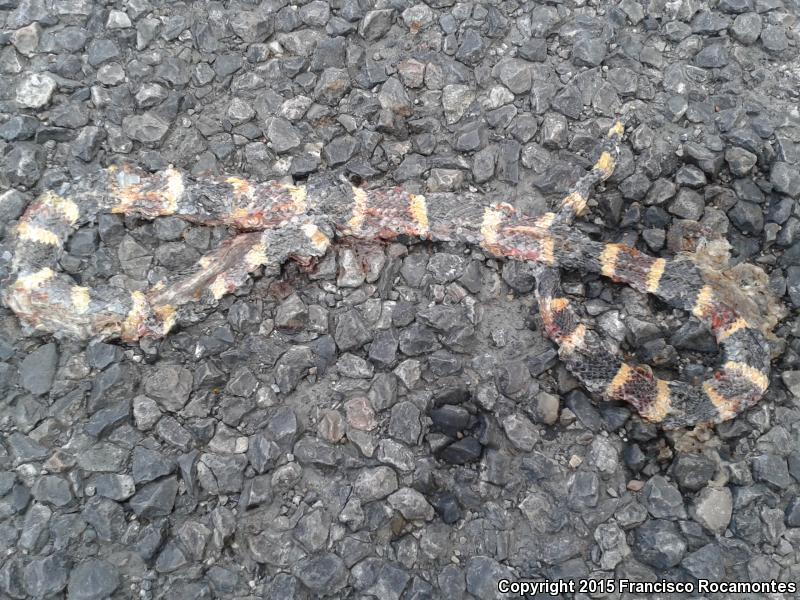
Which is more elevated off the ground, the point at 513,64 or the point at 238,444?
the point at 513,64

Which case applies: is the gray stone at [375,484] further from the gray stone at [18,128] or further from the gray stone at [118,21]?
the gray stone at [118,21]

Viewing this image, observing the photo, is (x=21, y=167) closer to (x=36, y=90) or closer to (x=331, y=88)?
(x=36, y=90)

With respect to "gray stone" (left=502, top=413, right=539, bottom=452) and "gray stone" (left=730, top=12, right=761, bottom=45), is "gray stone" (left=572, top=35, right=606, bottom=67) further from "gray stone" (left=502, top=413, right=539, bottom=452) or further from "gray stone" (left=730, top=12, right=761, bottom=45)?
"gray stone" (left=502, top=413, right=539, bottom=452)

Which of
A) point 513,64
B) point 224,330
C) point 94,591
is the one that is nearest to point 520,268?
point 513,64

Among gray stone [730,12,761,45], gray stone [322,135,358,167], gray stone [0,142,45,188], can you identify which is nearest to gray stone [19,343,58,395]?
gray stone [0,142,45,188]

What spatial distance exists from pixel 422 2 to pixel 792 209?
10.2ft

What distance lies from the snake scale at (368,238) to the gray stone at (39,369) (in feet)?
0.53

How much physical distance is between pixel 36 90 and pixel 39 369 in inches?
85.3

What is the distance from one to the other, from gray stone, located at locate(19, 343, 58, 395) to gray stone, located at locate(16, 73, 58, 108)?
191cm

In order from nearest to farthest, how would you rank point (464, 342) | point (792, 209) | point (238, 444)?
point (238, 444) → point (464, 342) → point (792, 209)

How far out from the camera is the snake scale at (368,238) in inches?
165

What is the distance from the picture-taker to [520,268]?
457 centimetres

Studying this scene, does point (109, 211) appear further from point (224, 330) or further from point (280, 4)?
point (280, 4)

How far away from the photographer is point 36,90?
5031 millimetres
